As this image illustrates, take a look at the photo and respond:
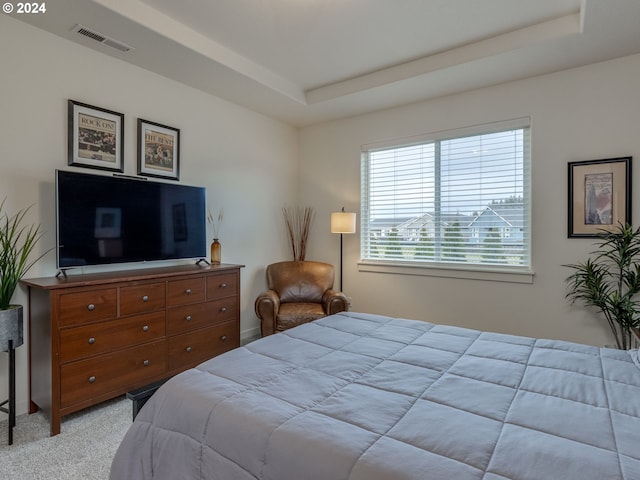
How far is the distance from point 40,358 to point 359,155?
366 cm

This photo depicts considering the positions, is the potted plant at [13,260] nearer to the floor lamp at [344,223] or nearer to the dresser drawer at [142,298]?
the dresser drawer at [142,298]

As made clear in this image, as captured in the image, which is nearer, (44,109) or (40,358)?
(40,358)

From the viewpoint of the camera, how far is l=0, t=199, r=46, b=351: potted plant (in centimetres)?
215

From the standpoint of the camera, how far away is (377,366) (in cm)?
161

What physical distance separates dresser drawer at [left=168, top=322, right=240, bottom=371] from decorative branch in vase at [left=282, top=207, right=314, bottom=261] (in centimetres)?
162

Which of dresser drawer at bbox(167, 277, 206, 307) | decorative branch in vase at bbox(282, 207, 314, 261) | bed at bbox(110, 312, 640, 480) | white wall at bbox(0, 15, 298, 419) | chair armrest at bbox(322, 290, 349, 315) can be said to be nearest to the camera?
bed at bbox(110, 312, 640, 480)

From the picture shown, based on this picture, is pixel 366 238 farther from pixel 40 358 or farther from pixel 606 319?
pixel 40 358

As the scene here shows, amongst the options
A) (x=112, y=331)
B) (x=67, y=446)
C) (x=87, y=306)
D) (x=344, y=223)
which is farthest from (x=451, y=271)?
(x=67, y=446)

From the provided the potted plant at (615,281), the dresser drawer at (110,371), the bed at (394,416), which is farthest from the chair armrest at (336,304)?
the potted plant at (615,281)

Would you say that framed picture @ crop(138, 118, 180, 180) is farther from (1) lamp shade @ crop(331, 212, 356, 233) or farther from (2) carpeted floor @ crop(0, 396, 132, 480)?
(2) carpeted floor @ crop(0, 396, 132, 480)

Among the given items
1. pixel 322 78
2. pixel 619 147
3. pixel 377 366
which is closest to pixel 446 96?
pixel 322 78

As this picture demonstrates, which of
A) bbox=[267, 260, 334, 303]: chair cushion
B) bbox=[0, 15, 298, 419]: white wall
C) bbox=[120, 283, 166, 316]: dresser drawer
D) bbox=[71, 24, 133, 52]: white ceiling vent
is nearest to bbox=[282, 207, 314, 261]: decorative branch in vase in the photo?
bbox=[0, 15, 298, 419]: white wall

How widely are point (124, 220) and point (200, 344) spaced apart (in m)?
1.24

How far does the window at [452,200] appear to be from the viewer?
139 inches
